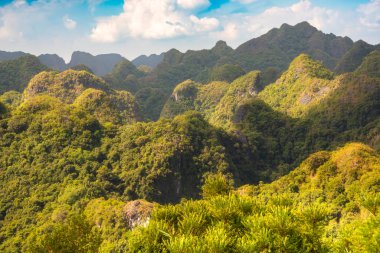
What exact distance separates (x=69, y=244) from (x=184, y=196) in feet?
132

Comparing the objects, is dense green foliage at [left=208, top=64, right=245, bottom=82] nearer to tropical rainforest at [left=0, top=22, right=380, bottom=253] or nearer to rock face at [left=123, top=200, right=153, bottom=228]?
tropical rainforest at [left=0, top=22, right=380, bottom=253]

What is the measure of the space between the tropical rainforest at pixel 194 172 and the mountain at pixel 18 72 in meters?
28.9

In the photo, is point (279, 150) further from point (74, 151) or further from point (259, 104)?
point (74, 151)

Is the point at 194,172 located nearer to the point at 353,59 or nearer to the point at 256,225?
the point at 256,225

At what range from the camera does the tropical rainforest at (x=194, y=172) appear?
25.2 m

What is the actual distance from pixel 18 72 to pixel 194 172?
125474 mm

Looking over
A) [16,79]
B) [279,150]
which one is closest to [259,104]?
[279,150]

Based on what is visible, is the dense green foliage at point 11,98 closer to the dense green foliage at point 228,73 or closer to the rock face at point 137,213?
the rock face at point 137,213

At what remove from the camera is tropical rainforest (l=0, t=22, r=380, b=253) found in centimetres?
2520

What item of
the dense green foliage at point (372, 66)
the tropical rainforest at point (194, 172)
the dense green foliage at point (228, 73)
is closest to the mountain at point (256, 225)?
the tropical rainforest at point (194, 172)

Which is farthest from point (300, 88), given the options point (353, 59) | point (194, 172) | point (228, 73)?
point (353, 59)

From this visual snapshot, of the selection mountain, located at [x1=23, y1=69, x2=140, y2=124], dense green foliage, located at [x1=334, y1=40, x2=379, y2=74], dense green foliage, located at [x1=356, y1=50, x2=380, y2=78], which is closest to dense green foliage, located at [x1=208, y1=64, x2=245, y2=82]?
dense green foliage, located at [x1=334, y1=40, x2=379, y2=74]

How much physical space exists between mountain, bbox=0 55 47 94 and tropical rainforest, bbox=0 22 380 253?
94.7 ft

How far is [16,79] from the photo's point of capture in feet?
522
